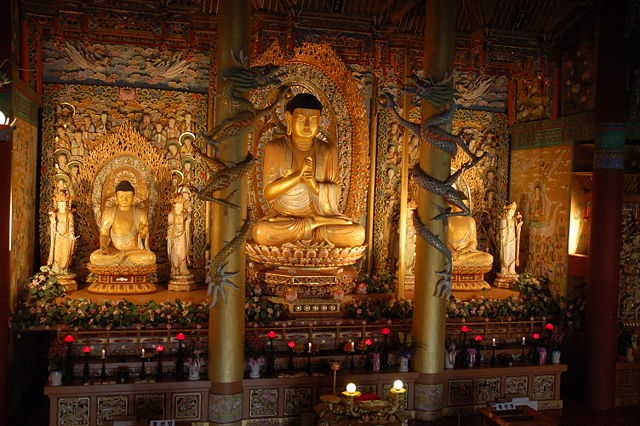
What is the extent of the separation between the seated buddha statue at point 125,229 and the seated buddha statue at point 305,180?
5.73 ft

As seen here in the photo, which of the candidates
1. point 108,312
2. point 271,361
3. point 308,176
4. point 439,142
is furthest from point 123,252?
point 439,142

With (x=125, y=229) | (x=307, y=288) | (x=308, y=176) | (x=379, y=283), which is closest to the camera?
(x=307, y=288)

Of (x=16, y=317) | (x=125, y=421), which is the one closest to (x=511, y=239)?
(x=125, y=421)

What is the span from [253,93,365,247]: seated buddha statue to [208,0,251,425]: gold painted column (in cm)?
217

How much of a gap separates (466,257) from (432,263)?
9.31 ft

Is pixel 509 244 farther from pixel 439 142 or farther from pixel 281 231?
pixel 281 231

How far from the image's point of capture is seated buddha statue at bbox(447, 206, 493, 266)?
10836 millimetres

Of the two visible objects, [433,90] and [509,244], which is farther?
[509,244]

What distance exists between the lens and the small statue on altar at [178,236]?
10.1 m

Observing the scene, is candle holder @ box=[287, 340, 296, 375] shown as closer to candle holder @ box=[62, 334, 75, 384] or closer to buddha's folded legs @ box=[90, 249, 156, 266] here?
candle holder @ box=[62, 334, 75, 384]

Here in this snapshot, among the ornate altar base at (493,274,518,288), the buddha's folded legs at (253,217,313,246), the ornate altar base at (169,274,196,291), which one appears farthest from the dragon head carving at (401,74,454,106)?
the ornate altar base at (169,274,196,291)

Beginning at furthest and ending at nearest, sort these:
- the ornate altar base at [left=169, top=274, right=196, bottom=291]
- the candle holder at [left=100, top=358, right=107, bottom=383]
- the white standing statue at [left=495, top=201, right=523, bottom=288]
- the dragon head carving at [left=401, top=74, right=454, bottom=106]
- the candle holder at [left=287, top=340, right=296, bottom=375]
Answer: the white standing statue at [left=495, top=201, right=523, bottom=288] → the ornate altar base at [left=169, top=274, right=196, bottom=291] → the candle holder at [left=287, top=340, right=296, bottom=375] → the dragon head carving at [left=401, top=74, right=454, bottom=106] → the candle holder at [left=100, top=358, right=107, bottom=383]

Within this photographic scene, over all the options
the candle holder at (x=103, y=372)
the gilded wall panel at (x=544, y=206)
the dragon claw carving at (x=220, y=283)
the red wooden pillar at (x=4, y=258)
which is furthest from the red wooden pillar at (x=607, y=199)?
the red wooden pillar at (x=4, y=258)

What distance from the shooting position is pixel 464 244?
36.1 feet
